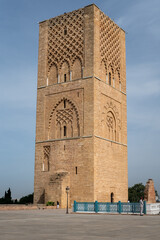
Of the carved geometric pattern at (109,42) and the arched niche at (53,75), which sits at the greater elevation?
the carved geometric pattern at (109,42)

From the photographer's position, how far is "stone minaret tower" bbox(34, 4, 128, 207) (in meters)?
24.7

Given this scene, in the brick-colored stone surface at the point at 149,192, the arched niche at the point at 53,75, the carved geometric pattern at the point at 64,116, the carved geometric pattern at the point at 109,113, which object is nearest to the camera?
the brick-colored stone surface at the point at 149,192

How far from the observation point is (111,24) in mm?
29609

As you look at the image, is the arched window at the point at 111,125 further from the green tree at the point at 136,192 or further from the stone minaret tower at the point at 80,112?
the green tree at the point at 136,192

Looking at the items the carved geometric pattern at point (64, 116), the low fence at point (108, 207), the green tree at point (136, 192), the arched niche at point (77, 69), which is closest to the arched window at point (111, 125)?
the carved geometric pattern at point (64, 116)

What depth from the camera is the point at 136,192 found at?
2219 inches

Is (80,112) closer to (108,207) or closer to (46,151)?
(46,151)

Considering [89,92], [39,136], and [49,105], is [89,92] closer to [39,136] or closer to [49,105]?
[49,105]

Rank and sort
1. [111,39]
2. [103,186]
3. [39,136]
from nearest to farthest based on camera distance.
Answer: [103,186], [39,136], [111,39]

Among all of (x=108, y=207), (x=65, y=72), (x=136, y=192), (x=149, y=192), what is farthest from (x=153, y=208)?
(x=136, y=192)

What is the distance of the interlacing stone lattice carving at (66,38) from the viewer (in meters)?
27.2

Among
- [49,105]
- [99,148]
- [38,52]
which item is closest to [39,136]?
[49,105]

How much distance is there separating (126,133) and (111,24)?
946 cm

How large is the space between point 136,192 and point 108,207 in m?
40.1
